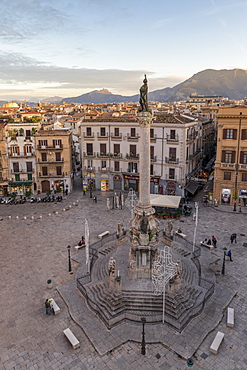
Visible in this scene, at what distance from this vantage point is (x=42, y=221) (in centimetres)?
3428

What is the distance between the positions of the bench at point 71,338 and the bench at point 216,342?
6.88 meters

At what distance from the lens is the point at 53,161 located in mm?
45438

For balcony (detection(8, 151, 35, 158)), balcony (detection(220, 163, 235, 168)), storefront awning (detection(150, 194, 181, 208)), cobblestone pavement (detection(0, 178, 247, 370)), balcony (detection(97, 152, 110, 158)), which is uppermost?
balcony (detection(8, 151, 35, 158))

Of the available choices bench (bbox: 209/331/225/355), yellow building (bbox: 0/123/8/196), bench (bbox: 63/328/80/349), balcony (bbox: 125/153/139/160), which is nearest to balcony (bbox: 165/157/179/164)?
balcony (bbox: 125/153/139/160)

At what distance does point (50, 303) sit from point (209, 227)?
19083 millimetres

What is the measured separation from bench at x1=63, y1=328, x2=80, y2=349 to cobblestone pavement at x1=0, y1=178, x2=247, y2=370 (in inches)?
12.4

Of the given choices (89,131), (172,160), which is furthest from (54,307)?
(89,131)

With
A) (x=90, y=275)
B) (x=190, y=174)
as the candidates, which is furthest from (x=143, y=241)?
(x=190, y=174)

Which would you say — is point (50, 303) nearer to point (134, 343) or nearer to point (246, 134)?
point (134, 343)

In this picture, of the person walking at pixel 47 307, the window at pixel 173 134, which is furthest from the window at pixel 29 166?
the person walking at pixel 47 307

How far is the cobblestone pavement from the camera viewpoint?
14.8 m

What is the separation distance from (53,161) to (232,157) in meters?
25.7

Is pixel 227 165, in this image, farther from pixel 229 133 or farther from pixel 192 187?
pixel 192 187

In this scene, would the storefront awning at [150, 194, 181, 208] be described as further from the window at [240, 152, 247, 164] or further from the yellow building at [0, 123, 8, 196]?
the yellow building at [0, 123, 8, 196]
